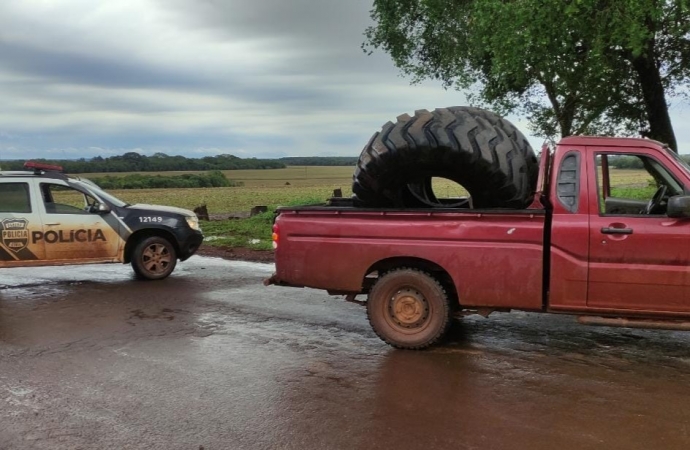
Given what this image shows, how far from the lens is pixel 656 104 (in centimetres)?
1585

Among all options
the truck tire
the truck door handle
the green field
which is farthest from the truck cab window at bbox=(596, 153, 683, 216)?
the green field

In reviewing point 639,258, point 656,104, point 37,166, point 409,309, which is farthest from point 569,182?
point 656,104

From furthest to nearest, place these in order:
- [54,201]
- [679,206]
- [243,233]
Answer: [243,233]
[54,201]
[679,206]

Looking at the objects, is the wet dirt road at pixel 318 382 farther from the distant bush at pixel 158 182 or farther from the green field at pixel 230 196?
the distant bush at pixel 158 182

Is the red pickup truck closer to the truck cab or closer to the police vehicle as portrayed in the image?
the truck cab

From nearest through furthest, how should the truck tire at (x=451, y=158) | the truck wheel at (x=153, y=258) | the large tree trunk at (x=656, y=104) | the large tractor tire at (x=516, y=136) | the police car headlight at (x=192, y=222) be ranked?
the truck tire at (x=451, y=158) < the large tractor tire at (x=516, y=136) < the truck wheel at (x=153, y=258) < the police car headlight at (x=192, y=222) < the large tree trunk at (x=656, y=104)

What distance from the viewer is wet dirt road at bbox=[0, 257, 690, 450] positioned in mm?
4012

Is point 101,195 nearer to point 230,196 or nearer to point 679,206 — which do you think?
point 679,206

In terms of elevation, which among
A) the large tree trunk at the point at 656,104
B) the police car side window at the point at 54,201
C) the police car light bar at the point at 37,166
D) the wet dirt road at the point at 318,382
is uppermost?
the large tree trunk at the point at 656,104

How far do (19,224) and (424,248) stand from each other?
22.1 ft

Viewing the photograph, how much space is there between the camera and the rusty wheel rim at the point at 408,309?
231 inches

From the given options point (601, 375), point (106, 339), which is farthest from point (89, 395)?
point (601, 375)

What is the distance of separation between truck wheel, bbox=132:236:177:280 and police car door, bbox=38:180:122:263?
36 centimetres

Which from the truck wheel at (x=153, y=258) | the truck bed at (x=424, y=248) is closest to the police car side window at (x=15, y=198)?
the truck wheel at (x=153, y=258)
